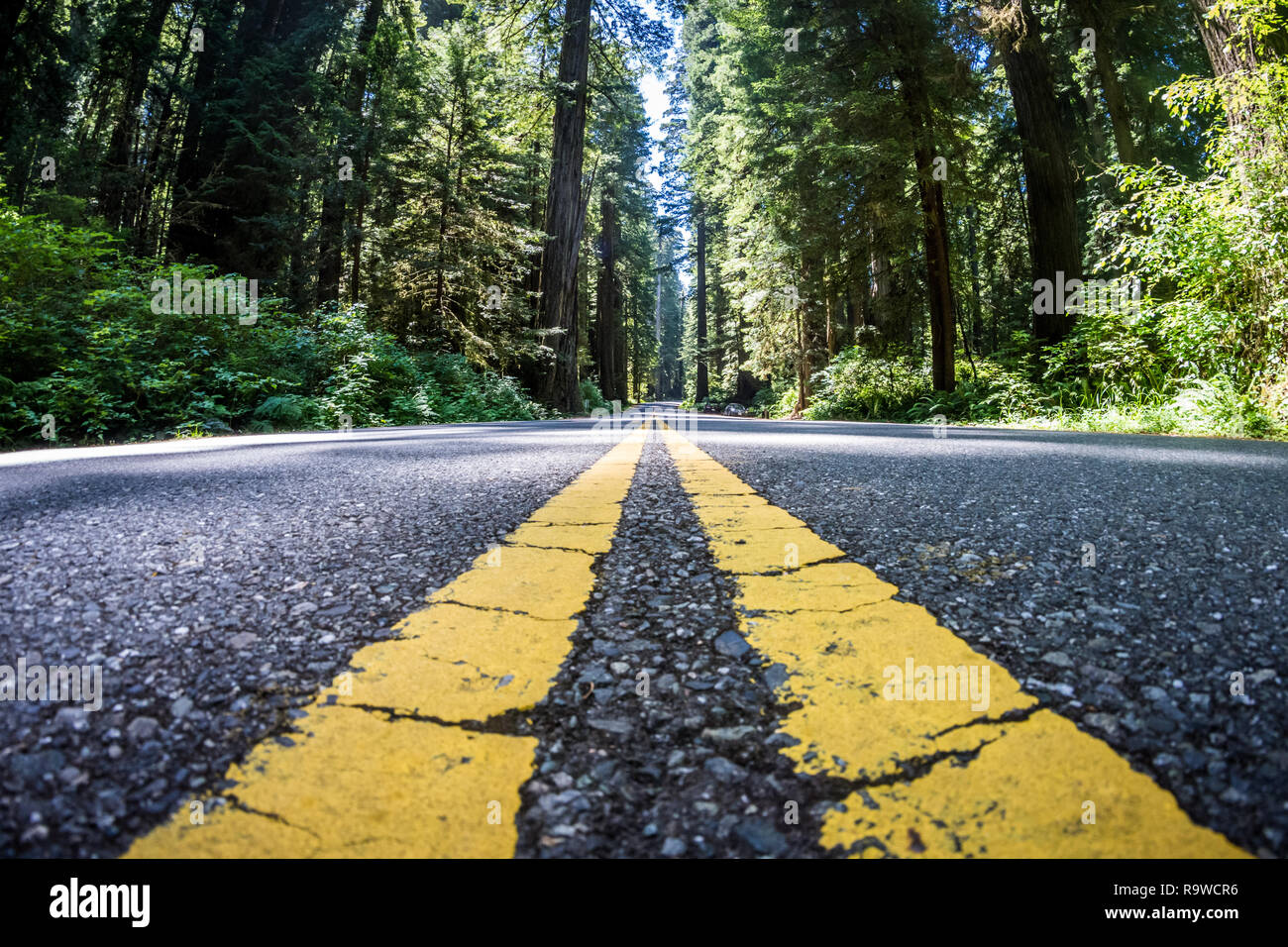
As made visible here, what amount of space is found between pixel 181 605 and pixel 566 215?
13.9 meters

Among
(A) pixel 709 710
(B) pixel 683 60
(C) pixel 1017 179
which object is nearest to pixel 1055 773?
(A) pixel 709 710

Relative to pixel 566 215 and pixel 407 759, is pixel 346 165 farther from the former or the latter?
pixel 407 759

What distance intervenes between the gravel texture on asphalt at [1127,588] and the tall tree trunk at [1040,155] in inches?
293

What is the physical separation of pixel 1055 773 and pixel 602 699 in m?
0.55

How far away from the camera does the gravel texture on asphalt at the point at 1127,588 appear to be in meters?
0.67

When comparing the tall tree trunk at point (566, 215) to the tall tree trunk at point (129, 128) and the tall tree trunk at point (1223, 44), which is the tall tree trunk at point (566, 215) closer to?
the tall tree trunk at point (129, 128)

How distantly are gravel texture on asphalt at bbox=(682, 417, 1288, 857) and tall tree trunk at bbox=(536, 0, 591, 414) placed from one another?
1174cm

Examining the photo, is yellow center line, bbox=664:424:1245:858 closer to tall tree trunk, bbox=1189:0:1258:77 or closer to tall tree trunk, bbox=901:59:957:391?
tall tree trunk, bbox=1189:0:1258:77

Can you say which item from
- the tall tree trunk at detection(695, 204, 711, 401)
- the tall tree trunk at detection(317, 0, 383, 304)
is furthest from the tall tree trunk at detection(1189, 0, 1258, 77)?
the tall tree trunk at detection(695, 204, 711, 401)

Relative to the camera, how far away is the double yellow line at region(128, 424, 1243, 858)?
0.56 meters

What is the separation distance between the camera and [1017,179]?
15.1 metres

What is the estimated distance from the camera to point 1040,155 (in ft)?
30.3

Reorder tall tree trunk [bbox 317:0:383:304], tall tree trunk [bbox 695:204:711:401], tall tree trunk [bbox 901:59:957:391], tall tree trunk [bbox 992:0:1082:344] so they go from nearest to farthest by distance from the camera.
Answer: tall tree trunk [bbox 992:0:1082:344] < tall tree trunk [bbox 901:59:957:391] < tall tree trunk [bbox 317:0:383:304] < tall tree trunk [bbox 695:204:711:401]

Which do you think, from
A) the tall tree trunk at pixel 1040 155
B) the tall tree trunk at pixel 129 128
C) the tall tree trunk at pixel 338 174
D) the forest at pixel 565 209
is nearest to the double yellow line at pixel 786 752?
the forest at pixel 565 209
